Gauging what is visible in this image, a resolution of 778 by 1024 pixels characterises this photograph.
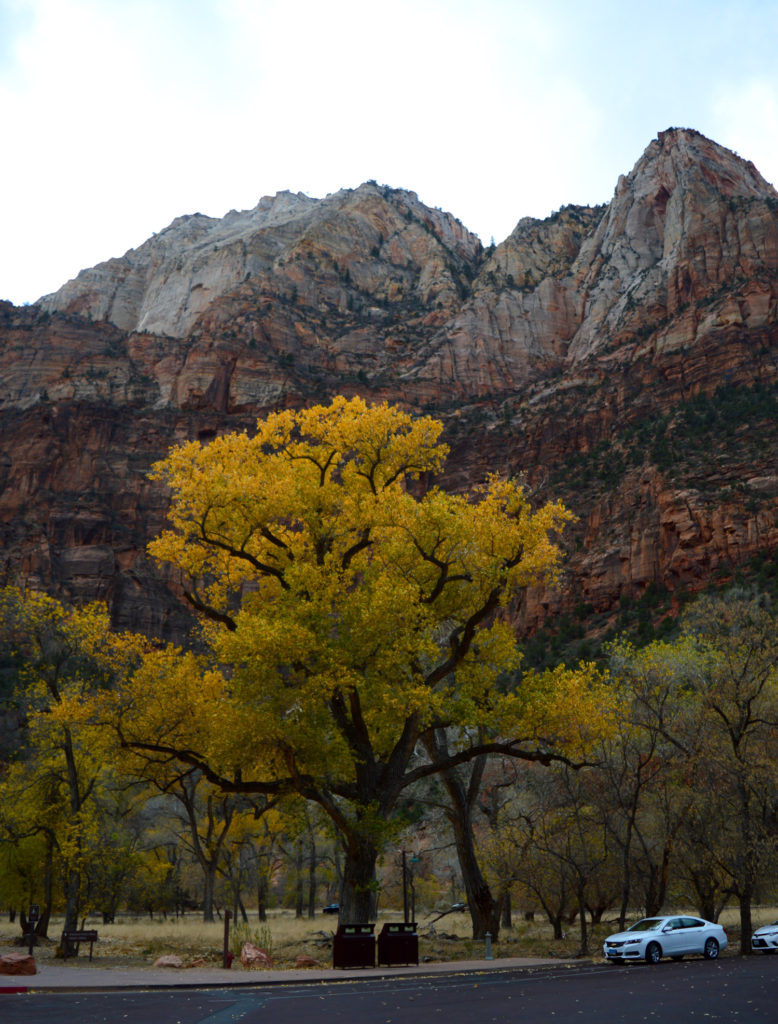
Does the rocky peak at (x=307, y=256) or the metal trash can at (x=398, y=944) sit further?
the rocky peak at (x=307, y=256)

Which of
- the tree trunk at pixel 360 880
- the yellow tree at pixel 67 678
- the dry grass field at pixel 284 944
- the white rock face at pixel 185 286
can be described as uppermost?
the white rock face at pixel 185 286

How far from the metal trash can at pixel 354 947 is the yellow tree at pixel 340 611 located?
1320mm

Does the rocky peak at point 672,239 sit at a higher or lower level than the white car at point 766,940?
higher

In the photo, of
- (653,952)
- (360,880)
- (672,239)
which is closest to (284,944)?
(360,880)

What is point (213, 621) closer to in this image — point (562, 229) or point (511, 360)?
point (511, 360)

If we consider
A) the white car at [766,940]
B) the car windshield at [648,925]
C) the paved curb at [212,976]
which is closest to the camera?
the paved curb at [212,976]

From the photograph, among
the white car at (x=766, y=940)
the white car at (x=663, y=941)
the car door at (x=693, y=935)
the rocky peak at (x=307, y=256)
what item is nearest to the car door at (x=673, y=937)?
the white car at (x=663, y=941)

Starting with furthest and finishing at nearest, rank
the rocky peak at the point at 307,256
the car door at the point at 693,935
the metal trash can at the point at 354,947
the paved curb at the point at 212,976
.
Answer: the rocky peak at the point at 307,256
the car door at the point at 693,935
the metal trash can at the point at 354,947
the paved curb at the point at 212,976

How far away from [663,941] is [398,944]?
263 inches

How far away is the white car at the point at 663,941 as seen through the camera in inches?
825

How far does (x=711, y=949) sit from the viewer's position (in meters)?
22.1

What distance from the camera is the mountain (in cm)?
8975

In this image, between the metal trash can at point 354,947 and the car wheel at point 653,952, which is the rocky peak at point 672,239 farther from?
the metal trash can at point 354,947

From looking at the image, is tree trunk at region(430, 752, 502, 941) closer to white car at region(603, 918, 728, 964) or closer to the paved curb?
the paved curb
